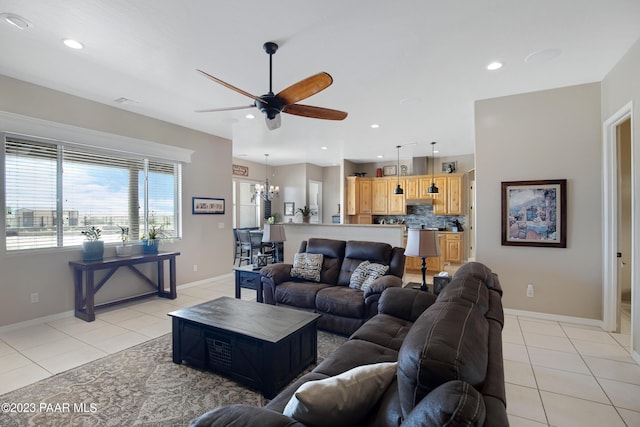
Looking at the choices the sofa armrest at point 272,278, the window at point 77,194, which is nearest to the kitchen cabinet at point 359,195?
the window at point 77,194

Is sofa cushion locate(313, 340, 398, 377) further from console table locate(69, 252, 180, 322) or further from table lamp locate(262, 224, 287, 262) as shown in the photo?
console table locate(69, 252, 180, 322)

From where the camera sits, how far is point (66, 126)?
378cm

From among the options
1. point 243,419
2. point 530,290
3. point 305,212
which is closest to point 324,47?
point 243,419

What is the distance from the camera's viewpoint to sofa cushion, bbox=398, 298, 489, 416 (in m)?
0.88

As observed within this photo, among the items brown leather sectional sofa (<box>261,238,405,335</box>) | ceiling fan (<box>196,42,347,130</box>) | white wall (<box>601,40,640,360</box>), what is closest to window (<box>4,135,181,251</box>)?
brown leather sectional sofa (<box>261,238,405,335</box>)

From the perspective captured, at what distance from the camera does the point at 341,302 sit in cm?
319

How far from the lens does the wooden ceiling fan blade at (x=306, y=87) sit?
2.20m

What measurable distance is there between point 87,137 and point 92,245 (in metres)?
1.43

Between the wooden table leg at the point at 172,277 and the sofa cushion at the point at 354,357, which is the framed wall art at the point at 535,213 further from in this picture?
the wooden table leg at the point at 172,277

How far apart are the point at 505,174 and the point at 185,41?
12.9 feet

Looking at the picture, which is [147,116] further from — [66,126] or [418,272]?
[418,272]

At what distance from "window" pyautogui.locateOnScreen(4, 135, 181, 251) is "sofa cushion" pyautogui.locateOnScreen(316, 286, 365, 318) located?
123 inches

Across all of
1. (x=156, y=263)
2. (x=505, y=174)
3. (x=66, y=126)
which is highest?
(x=66, y=126)

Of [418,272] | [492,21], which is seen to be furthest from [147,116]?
[418,272]
